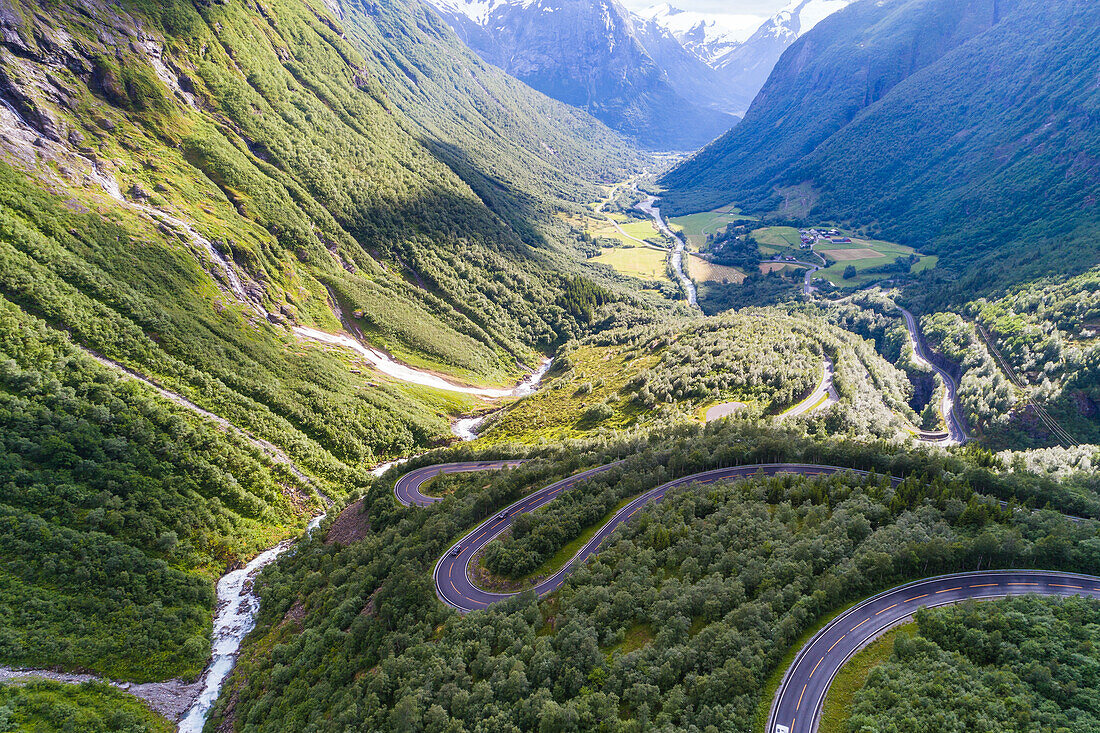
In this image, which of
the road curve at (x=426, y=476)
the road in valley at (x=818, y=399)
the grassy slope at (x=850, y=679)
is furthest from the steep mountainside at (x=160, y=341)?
the road in valley at (x=818, y=399)

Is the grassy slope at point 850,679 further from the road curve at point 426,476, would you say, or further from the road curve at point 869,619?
the road curve at point 426,476

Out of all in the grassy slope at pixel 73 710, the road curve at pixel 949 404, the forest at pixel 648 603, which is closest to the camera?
the forest at pixel 648 603

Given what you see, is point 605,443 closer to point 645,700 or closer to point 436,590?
point 436,590

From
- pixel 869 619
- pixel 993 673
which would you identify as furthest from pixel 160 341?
pixel 993 673

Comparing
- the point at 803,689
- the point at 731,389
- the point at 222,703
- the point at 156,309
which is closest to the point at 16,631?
the point at 222,703

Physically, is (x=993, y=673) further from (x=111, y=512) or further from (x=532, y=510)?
(x=111, y=512)

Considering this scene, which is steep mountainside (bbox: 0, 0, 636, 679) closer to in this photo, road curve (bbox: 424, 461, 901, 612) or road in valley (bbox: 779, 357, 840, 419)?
road curve (bbox: 424, 461, 901, 612)

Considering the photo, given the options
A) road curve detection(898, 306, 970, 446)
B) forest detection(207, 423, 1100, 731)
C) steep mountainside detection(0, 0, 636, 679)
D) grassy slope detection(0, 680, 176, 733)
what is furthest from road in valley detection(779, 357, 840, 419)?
grassy slope detection(0, 680, 176, 733)
